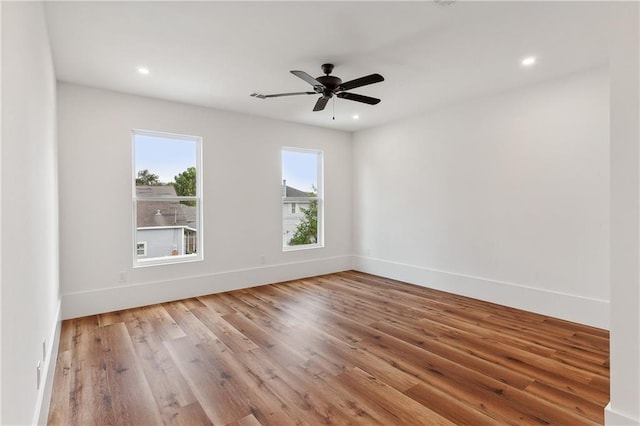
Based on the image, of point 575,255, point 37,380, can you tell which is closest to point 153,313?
point 37,380

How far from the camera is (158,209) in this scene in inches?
177

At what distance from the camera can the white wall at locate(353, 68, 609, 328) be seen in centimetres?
349

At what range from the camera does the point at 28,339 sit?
1.68 meters

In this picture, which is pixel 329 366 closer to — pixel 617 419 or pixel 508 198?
pixel 617 419

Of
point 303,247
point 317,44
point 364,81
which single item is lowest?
point 303,247

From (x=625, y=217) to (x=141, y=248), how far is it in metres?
4.87

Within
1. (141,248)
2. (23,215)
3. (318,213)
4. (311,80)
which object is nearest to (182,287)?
(141,248)

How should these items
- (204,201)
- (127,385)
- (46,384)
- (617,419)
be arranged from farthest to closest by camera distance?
(204,201), (127,385), (46,384), (617,419)

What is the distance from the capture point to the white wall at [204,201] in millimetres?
3836

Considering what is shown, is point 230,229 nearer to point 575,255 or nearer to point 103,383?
point 103,383

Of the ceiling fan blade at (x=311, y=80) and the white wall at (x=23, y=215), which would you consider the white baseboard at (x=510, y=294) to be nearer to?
the ceiling fan blade at (x=311, y=80)

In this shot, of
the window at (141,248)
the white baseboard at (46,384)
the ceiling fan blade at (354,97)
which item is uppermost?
the ceiling fan blade at (354,97)

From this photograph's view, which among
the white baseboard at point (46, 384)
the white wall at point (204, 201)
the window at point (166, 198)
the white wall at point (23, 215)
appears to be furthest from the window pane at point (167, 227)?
the white wall at point (23, 215)

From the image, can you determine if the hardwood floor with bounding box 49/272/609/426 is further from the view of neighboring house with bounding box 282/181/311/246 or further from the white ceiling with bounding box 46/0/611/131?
the white ceiling with bounding box 46/0/611/131
